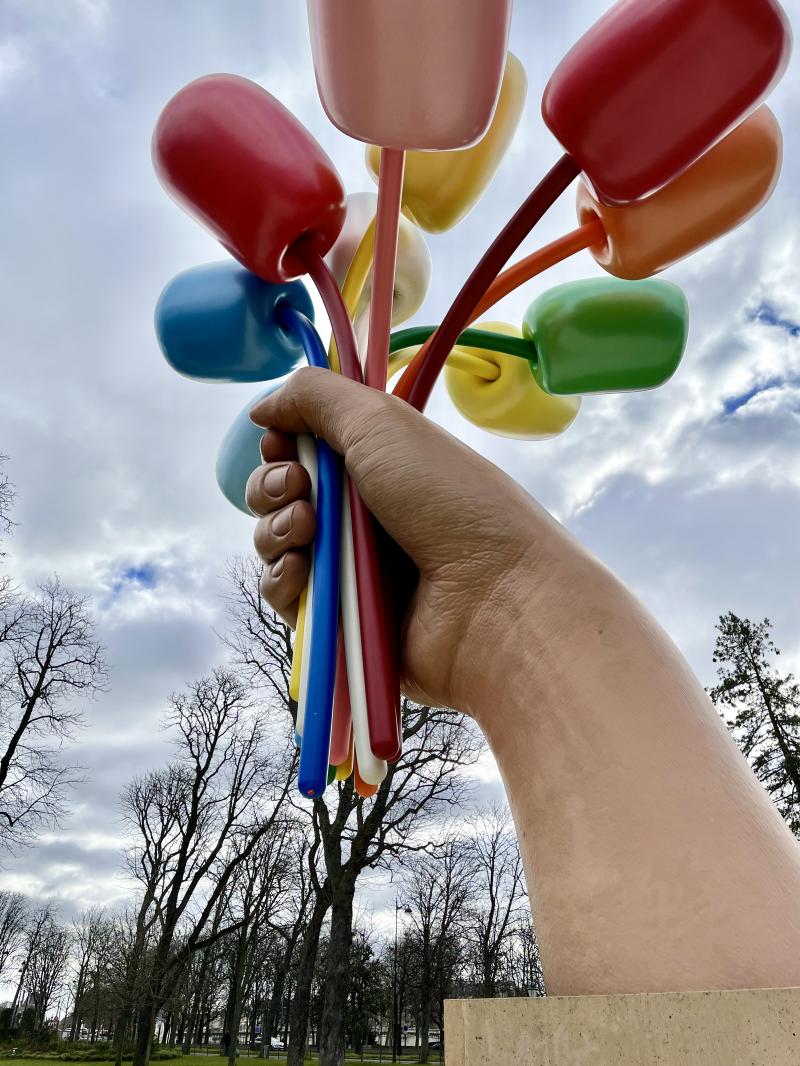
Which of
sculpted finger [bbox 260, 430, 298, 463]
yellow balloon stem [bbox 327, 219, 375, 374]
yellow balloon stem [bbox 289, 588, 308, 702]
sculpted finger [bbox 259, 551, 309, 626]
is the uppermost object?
yellow balloon stem [bbox 327, 219, 375, 374]

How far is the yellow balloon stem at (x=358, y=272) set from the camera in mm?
2625

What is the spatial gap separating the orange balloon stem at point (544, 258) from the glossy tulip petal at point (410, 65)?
0.64 m

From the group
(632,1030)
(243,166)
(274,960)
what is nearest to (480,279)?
(243,166)

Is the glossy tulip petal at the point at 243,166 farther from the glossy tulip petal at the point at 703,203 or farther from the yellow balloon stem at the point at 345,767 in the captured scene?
the yellow balloon stem at the point at 345,767

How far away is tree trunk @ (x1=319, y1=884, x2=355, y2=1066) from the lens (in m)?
9.87

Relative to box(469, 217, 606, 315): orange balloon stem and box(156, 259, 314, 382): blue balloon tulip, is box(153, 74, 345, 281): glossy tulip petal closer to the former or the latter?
box(156, 259, 314, 382): blue balloon tulip

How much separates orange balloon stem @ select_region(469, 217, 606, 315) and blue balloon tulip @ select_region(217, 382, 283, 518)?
83 cm

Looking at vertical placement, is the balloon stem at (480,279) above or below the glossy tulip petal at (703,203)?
below

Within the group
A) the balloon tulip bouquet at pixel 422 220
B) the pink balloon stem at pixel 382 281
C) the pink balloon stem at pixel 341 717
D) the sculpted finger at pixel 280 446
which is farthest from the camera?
the sculpted finger at pixel 280 446

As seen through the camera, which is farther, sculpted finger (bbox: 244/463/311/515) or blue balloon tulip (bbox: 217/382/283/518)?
blue balloon tulip (bbox: 217/382/283/518)

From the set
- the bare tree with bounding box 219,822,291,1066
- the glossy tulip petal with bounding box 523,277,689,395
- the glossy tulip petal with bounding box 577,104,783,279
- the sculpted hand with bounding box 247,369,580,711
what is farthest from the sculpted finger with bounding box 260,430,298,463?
the bare tree with bounding box 219,822,291,1066

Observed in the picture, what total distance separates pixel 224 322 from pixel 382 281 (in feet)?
2.17

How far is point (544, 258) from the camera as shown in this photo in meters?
2.51

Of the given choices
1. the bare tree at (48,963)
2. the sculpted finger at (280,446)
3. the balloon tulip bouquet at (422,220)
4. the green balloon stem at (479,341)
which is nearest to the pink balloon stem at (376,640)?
the balloon tulip bouquet at (422,220)
